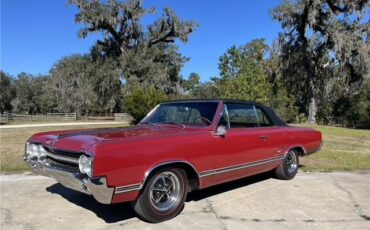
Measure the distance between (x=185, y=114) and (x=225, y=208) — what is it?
1577 mm

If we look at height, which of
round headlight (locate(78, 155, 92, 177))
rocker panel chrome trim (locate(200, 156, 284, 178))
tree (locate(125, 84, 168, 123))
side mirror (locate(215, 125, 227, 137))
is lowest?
rocker panel chrome trim (locate(200, 156, 284, 178))

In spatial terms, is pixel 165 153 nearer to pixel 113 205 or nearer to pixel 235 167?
pixel 113 205

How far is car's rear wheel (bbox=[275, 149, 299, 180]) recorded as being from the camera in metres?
7.54

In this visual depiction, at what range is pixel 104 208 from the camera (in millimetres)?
5602

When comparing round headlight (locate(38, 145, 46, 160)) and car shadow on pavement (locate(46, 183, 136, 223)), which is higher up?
round headlight (locate(38, 145, 46, 160))

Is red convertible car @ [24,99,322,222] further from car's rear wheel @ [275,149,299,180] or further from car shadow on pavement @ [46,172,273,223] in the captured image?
car shadow on pavement @ [46,172,273,223]

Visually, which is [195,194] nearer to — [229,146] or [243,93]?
[229,146]

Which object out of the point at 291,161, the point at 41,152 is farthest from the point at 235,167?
the point at 41,152

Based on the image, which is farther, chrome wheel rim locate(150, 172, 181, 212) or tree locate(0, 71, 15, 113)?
tree locate(0, 71, 15, 113)

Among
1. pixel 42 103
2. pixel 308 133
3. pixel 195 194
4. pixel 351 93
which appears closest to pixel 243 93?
pixel 351 93

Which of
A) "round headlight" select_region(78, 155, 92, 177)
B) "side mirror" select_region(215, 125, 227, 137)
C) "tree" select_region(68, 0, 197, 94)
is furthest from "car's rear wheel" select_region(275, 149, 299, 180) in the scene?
"tree" select_region(68, 0, 197, 94)

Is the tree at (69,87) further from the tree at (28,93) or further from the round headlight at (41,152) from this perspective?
the round headlight at (41,152)

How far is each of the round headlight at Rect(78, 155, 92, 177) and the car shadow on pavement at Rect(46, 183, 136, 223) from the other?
91cm

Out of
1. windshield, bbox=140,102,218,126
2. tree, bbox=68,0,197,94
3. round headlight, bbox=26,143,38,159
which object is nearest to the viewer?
round headlight, bbox=26,143,38,159
